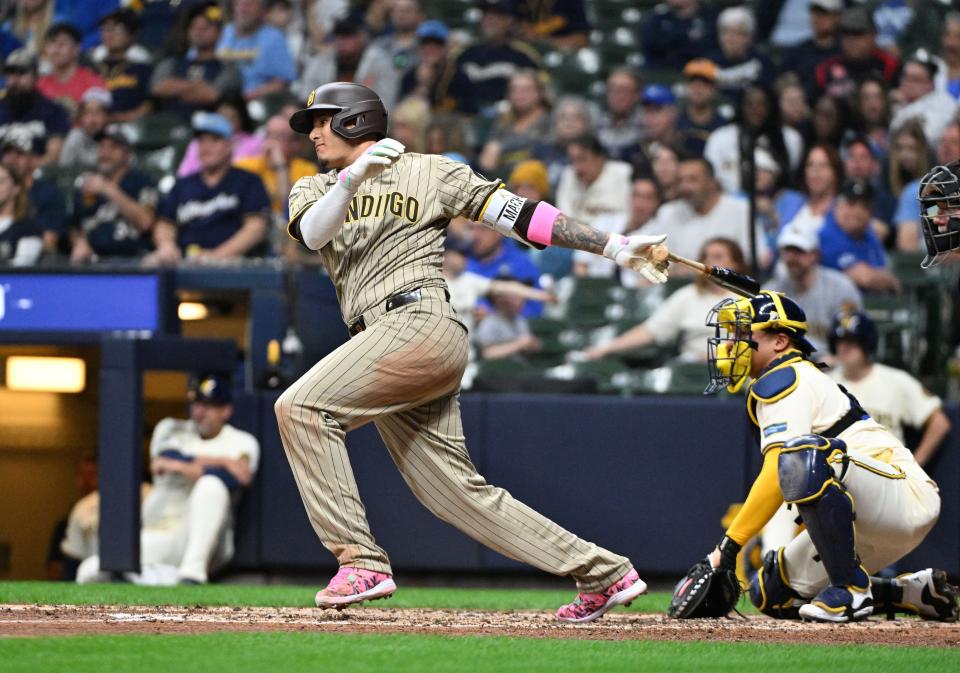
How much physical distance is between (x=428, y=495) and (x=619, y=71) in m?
6.38

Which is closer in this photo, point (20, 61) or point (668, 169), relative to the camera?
point (668, 169)

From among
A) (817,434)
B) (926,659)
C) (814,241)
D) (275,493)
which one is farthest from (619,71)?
(926,659)

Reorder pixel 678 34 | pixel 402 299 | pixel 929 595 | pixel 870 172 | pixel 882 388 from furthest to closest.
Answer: pixel 678 34 < pixel 870 172 < pixel 882 388 < pixel 929 595 < pixel 402 299

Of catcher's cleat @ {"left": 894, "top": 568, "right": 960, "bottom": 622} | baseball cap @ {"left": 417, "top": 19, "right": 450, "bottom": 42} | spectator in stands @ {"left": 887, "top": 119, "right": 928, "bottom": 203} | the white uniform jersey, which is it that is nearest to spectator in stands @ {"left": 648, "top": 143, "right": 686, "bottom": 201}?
spectator in stands @ {"left": 887, "top": 119, "right": 928, "bottom": 203}

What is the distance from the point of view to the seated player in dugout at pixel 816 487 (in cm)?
493

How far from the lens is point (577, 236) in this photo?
472 cm

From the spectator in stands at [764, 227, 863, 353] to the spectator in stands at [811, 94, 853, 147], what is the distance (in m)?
1.57

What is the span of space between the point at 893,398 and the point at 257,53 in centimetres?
590

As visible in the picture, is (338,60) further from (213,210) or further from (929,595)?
(929,595)

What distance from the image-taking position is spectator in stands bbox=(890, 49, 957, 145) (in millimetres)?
9469

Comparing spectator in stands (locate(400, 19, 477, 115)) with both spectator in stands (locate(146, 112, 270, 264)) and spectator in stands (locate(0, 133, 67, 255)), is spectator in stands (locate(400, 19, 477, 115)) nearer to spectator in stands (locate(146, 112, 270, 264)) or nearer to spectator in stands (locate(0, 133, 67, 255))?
spectator in stands (locate(146, 112, 270, 264))

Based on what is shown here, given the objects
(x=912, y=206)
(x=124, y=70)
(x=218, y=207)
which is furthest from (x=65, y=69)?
(x=912, y=206)

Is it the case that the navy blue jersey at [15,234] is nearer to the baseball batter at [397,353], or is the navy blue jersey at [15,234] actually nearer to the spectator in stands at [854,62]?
the spectator in stands at [854,62]

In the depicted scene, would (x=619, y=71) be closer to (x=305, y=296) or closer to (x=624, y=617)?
(x=305, y=296)
